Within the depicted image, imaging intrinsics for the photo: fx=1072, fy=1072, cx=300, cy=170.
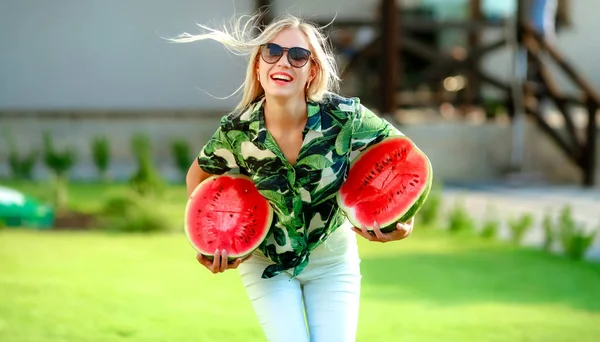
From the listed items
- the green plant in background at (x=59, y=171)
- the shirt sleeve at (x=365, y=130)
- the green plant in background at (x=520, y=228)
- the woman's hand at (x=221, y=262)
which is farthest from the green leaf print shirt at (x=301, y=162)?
the green plant in background at (x=59, y=171)

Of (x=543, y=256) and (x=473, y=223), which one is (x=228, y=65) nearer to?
(x=473, y=223)

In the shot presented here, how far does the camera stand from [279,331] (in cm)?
368

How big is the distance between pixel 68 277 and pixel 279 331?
12.1 ft

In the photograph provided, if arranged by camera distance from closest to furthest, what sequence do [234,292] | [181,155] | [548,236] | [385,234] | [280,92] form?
[280,92]
[385,234]
[234,292]
[548,236]
[181,155]

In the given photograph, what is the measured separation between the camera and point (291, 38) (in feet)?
12.1

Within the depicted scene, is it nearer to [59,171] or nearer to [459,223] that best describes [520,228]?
[459,223]

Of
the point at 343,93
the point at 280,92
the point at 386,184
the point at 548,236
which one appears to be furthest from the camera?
the point at 343,93

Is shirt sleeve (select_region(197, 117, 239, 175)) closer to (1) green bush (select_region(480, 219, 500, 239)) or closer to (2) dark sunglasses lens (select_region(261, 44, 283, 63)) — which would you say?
(2) dark sunglasses lens (select_region(261, 44, 283, 63))

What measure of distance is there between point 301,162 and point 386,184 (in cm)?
45

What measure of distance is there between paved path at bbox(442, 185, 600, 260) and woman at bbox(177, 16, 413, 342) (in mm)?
5120

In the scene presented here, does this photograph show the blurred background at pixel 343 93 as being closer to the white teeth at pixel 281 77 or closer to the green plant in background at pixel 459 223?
the green plant in background at pixel 459 223

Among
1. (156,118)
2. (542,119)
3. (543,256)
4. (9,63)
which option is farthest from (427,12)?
(543,256)

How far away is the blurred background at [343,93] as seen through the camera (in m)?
6.29

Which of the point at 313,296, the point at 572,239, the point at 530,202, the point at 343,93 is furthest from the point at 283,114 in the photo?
the point at 343,93
